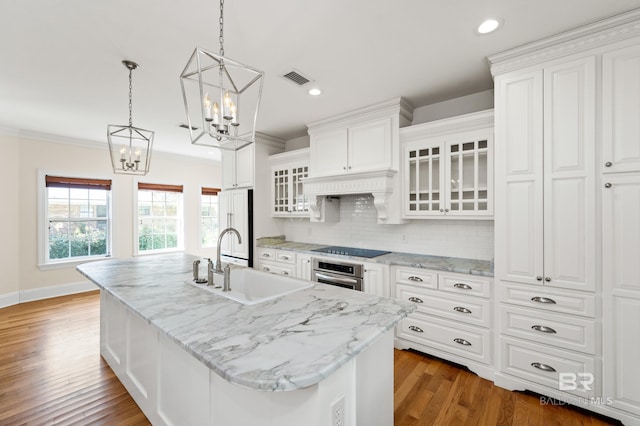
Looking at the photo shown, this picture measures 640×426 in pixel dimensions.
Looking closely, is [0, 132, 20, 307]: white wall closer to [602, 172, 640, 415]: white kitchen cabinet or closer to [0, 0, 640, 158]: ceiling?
[0, 0, 640, 158]: ceiling

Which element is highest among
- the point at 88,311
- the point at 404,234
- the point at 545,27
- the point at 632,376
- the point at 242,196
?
the point at 545,27

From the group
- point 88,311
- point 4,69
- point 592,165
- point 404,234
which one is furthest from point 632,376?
point 88,311

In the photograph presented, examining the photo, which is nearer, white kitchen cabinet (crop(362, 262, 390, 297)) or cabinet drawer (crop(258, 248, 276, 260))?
white kitchen cabinet (crop(362, 262, 390, 297))

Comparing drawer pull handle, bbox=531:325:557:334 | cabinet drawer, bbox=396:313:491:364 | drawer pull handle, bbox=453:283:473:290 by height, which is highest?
drawer pull handle, bbox=453:283:473:290

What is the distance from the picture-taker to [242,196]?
177 inches

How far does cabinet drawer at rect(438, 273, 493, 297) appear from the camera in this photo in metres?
2.41

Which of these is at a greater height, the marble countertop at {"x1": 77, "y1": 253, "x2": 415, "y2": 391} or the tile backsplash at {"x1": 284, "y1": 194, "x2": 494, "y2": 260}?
the tile backsplash at {"x1": 284, "y1": 194, "x2": 494, "y2": 260}

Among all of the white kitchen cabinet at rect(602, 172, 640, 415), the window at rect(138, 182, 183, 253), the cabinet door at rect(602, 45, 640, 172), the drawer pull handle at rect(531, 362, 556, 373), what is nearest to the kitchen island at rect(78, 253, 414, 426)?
the drawer pull handle at rect(531, 362, 556, 373)

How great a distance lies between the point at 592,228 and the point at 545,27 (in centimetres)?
143

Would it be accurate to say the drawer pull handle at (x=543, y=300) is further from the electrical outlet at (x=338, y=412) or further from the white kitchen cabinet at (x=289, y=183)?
the white kitchen cabinet at (x=289, y=183)

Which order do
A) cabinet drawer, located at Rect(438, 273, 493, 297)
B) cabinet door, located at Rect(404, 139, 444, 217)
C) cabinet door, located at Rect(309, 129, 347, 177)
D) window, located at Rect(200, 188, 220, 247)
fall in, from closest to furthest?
cabinet drawer, located at Rect(438, 273, 493, 297) < cabinet door, located at Rect(404, 139, 444, 217) < cabinet door, located at Rect(309, 129, 347, 177) < window, located at Rect(200, 188, 220, 247)

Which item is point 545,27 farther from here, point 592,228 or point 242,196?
point 242,196

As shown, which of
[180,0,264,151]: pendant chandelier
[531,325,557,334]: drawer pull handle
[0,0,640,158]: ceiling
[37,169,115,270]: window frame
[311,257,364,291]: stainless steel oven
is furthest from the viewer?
[37,169,115,270]: window frame

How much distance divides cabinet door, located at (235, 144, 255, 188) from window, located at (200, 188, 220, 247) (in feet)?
7.96
